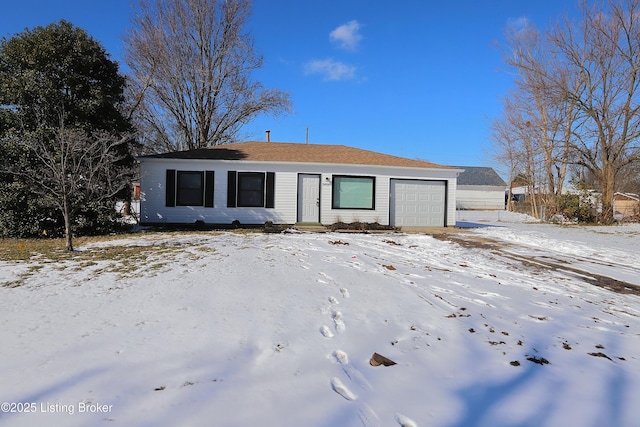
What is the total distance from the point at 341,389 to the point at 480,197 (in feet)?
134

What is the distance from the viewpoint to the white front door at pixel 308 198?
1334cm

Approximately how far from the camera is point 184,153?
1335 centimetres

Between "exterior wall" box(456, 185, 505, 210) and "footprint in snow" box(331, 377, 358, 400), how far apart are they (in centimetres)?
3915

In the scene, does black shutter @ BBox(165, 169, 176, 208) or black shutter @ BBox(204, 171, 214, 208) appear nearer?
black shutter @ BBox(165, 169, 176, 208)

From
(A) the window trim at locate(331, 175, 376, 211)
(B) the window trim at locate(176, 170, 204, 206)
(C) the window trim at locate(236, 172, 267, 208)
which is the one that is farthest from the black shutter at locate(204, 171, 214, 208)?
(A) the window trim at locate(331, 175, 376, 211)

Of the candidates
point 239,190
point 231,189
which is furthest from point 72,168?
point 239,190

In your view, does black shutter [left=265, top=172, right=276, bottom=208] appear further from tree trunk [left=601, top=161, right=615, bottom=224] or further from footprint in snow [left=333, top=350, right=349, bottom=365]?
tree trunk [left=601, top=161, right=615, bottom=224]

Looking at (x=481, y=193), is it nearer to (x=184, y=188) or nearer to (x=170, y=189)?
(x=184, y=188)

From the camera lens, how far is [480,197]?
39125 mm

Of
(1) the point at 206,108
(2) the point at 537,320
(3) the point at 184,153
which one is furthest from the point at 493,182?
(2) the point at 537,320

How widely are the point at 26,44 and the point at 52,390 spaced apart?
36.7 feet

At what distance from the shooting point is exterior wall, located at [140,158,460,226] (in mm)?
12602

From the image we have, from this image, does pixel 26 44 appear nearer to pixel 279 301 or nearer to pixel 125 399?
pixel 279 301

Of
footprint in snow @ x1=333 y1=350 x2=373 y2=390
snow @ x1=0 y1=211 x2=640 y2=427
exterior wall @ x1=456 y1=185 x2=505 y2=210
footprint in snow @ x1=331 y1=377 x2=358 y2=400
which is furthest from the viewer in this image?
exterior wall @ x1=456 y1=185 x2=505 y2=210
